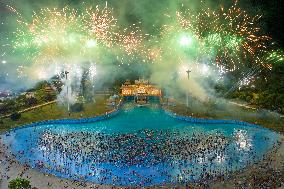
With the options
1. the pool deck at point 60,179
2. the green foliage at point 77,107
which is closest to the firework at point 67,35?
the green foliage at point 77,107

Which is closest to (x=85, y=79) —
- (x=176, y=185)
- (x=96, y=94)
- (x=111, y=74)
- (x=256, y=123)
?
(x=96, y=94)

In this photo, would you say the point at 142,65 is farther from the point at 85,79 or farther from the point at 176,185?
the point at 176,185

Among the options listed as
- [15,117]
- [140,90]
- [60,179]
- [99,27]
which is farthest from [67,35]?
[60,179]

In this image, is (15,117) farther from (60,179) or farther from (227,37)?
(227,37)

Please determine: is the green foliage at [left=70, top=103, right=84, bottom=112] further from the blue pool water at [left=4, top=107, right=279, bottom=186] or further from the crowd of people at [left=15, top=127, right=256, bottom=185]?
the crowd of people at [left=15, top=127, right=256, bottom=185]

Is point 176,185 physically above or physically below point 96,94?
below

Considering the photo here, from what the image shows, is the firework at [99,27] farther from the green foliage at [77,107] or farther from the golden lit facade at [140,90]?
the green foliage at [77,107]
